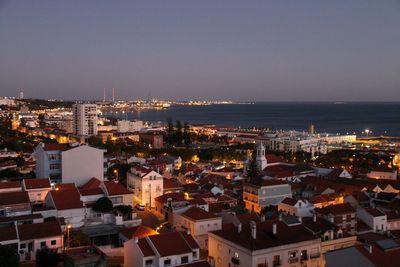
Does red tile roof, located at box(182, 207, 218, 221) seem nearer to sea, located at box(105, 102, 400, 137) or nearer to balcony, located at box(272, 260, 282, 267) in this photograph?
balcony, located at box(272, 260, 282, 267)

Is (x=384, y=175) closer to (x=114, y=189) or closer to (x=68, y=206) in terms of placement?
(x=114, y=189)

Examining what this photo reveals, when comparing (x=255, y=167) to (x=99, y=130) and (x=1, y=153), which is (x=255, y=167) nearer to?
(x=1, y=153)

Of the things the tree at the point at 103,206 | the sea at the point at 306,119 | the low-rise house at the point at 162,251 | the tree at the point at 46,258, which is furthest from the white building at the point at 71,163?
the sea at the point at 306,119

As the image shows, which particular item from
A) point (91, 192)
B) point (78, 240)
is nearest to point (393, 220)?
point (78, 240)

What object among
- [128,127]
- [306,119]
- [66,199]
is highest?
[66,199]

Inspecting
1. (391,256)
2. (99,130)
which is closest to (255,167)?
(391,256)
